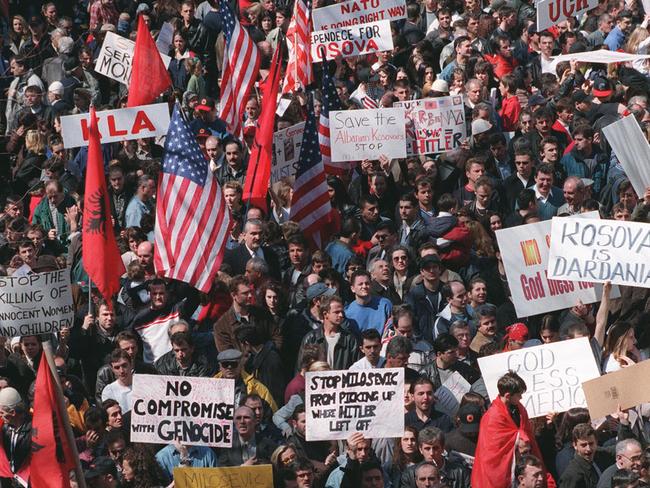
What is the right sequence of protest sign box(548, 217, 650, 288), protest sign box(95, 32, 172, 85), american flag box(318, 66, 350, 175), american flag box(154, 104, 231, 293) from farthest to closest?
protest sign box(95, 32, 172, 85) < american flag box(318, 66, 350, 175) < american flag box(154, 104, 231, 293) < protest sign box(548, 217, 650, 288)

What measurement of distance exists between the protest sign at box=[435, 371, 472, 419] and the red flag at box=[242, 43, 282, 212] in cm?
391

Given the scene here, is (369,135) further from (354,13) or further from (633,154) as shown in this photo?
(354,13)

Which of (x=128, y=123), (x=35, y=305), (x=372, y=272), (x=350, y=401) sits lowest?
(x=350, y=401)

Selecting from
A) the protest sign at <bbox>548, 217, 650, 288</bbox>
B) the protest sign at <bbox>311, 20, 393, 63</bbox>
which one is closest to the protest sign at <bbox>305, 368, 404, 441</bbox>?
the protest sign at <bbox>548, 217, 650, 288</bbox>

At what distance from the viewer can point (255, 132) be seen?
19.2m

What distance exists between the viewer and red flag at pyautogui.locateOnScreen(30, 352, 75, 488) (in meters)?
13.2

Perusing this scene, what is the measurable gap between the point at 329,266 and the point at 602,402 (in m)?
3.66

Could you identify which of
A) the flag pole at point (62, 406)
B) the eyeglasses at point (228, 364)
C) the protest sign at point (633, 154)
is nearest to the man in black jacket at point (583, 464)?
the eyeglasses at point (228, 364)

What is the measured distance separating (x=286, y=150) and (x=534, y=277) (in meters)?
3.67

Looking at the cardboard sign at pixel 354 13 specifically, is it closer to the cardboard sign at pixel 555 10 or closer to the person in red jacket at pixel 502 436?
the cardboard sign at pixel 555 10

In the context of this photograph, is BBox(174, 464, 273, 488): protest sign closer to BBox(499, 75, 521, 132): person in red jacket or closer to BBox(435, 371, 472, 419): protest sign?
BBox(435, 371, 472, 419): protest sign

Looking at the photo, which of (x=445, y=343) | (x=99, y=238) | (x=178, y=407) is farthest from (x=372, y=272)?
(x=178, y=407)

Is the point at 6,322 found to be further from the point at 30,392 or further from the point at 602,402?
the point at 602,402

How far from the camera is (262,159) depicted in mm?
17953
